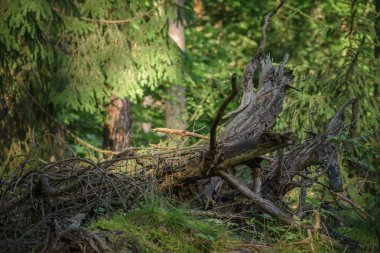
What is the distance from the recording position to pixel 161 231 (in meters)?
4.92

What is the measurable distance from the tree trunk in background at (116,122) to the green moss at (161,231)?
5.91 meters

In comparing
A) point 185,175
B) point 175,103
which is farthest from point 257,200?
point 175,103

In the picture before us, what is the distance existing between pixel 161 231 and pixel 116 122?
6.30 metres

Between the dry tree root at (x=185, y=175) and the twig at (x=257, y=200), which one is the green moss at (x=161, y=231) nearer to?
the dry tree root at (x=185, y=175)

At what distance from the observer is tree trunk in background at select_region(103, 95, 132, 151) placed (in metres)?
11.0

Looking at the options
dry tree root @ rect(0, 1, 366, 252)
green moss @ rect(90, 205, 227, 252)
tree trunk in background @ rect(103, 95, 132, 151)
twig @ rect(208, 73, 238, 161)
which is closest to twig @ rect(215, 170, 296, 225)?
dry tree root @ rect(0, 1, 366, 252)

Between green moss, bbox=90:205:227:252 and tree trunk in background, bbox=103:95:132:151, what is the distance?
5.91 m

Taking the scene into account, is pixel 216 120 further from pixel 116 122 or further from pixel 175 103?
pixel 175 103

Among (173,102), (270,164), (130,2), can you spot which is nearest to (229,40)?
(173,102)

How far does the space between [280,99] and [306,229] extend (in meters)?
1.43

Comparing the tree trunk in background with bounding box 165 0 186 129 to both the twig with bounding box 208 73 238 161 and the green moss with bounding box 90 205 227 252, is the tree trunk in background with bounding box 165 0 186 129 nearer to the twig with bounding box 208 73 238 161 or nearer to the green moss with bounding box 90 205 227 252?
the twig with bounding box 208 73 238 161

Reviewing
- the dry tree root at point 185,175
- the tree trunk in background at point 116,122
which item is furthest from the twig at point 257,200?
the tree trunk in background at point 116,122

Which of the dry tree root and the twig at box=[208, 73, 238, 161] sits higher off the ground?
the twig at box=[208, 73, 238, 161]

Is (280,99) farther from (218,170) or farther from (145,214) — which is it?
(145,214)
